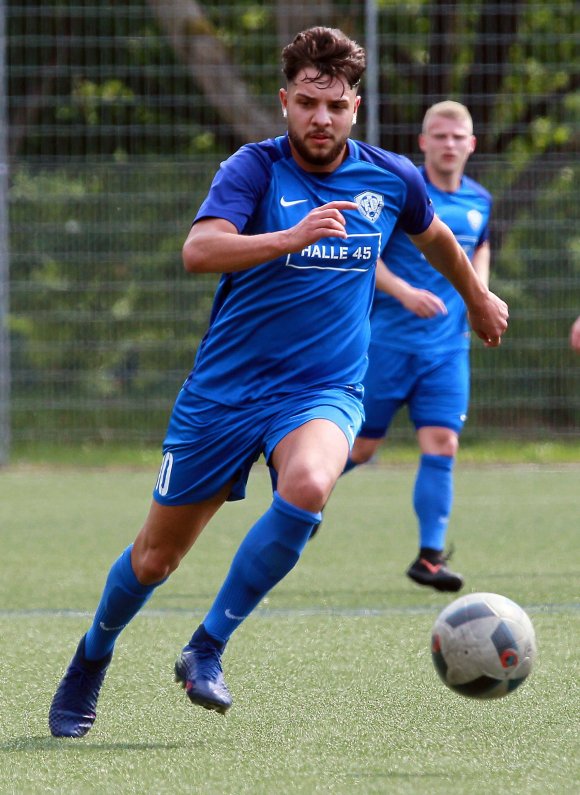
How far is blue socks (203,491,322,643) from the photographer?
3.91 meters

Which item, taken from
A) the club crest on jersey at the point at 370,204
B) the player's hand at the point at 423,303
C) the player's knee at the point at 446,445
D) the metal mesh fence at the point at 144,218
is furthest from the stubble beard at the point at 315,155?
the metal mesh fence at the point at 144,218

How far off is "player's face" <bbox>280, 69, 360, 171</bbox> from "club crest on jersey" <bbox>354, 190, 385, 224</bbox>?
143mm

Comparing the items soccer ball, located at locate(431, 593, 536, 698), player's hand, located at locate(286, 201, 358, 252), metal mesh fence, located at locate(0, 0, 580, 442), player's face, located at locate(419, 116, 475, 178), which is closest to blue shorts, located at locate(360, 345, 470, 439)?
player's face, located at locate(419, 116, 475, 178)

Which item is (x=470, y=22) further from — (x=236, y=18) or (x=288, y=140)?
(x=288, y=140)

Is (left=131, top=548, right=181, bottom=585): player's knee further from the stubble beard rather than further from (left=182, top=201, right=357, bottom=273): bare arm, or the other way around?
the stubble beard

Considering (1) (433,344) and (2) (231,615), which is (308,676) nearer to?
(2) (231,615)

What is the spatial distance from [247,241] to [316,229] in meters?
0.20

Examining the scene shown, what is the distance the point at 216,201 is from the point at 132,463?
9811 mm

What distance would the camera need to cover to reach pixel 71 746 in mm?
3898

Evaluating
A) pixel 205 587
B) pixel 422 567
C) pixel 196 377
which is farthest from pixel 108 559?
pixel 196 377

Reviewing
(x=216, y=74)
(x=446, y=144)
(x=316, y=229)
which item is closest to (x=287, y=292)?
(x=316, y=229)

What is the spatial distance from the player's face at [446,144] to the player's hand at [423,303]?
0.93 m

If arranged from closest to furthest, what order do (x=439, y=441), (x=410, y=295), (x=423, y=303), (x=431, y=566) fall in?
(x=423, y=303), (x=410, y=295), (x=431, y=566), (x=439, y=441)

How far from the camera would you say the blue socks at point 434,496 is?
7059 mm
